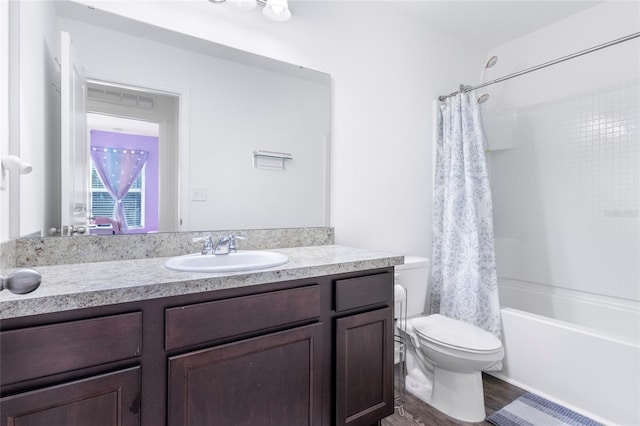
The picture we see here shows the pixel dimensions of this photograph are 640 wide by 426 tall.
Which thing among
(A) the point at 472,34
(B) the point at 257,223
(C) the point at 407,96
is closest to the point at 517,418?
(B) the point at 257,223

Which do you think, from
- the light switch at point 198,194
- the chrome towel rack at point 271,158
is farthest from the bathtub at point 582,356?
the light switch at point 198,194

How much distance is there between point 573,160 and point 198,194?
8.48 ft

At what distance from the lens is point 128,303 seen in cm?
88

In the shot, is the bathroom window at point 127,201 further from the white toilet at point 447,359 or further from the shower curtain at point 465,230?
Result: the shower curtain at point 465,230

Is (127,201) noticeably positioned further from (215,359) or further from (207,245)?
(215,359)

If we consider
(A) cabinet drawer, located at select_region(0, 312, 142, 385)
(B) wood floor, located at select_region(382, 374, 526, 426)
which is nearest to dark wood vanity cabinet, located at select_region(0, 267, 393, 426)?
(A) cabinet drawer, located at select_region(0, 312, 142, 385)

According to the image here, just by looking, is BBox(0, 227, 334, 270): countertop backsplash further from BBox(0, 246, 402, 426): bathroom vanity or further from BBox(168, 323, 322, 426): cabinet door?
BBox(168, 323, 322, 426): cabinet door

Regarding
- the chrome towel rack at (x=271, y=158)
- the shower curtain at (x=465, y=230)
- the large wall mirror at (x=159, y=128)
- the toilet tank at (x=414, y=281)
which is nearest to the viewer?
the large wall mirror at (x=159, y=128)

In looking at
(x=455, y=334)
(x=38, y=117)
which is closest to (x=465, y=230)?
(x=455, y=334)

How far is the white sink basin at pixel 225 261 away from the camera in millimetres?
1112

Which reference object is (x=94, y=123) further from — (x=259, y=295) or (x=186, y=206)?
(x=259, y=295)

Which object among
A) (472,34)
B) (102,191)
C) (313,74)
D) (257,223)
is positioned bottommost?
(257,223)

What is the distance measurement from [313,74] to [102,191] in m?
1.27

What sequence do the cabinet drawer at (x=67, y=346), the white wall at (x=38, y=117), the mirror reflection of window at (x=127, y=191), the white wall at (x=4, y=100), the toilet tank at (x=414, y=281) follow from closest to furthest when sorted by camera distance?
the cabinet drawer at (x=67, y=346) < the white wall at (x=4, y=100) < the white wall at (x=38, y=117) < the mirror reflection of window at (x=127, y=191) < the toilet tank at (x=414, y=281)
